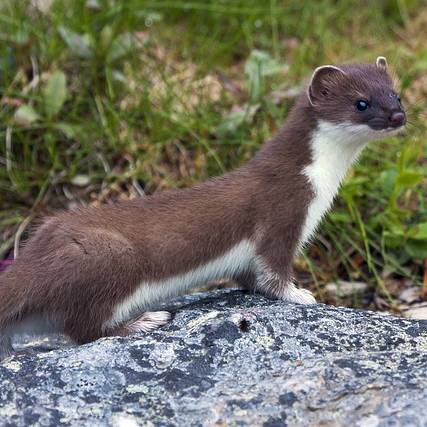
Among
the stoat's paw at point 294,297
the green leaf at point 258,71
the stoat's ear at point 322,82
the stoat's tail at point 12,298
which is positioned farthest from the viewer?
the green leaf at point 258,71

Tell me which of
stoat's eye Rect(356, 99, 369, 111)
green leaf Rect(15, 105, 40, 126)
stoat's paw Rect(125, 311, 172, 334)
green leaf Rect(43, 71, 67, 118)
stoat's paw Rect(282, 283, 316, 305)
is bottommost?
stoat's paw Rect(282, 283, 316, 305)

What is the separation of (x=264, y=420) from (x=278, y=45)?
4233 millimetres

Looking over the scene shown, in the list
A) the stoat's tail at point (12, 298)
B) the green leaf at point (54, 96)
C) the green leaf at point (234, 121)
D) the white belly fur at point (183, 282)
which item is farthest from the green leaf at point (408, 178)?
the stoat's tail at point (12, 298)

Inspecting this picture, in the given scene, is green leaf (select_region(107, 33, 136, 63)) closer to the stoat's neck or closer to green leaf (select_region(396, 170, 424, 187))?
green leaf (select_region(396, 170, 424, 187))

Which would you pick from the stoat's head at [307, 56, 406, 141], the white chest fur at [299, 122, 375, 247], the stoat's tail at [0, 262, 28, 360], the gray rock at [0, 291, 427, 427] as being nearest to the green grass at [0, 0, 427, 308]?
the white chest fur at [299, 122, 375, 247]

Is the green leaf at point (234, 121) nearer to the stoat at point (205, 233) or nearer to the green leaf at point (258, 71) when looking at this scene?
the green leaf at point (258, 71)

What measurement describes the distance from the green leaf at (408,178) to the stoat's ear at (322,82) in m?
1.04

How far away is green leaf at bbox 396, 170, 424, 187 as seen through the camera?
4523 millimetres

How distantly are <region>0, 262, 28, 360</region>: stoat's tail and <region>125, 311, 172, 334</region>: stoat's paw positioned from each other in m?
0.43

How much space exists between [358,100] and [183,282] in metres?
1.12

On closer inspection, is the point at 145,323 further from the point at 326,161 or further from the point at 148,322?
the point at 326,161

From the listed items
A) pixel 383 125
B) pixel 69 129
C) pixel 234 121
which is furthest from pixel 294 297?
pixel 69 129

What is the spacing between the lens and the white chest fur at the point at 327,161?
11.9 ft

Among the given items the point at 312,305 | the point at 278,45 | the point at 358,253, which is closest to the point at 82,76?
the point at 278,45
